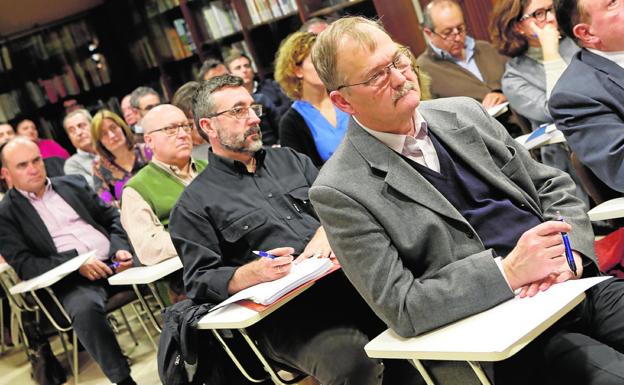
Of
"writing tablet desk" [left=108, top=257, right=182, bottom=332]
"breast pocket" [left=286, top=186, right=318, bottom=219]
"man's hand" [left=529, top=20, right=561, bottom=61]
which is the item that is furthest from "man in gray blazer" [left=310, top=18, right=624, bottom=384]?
"man's hand" [left=529, top=20, right=561, bottom=61]

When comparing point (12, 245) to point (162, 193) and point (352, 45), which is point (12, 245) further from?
point (352, 45)

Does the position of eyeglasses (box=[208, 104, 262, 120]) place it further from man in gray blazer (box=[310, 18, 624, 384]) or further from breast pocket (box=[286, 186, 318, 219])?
man in gray blazer (box=[310, 18, 624, 384])

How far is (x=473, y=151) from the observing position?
74.1 inches

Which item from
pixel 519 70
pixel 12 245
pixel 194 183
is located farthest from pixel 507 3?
pixel 12 245

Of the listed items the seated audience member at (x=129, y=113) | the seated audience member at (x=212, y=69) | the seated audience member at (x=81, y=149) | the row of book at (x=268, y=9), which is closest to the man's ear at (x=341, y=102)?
the seated audience member at (x=212, y=69)

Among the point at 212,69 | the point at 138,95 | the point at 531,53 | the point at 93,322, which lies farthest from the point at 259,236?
the point at 138,95

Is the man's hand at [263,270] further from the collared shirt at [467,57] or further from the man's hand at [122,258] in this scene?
the collared shirt at [467,57]

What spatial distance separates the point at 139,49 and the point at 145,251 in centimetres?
518

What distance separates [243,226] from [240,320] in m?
0.65

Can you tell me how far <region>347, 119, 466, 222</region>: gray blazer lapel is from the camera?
5.74 feet

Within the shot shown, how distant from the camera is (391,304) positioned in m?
1.67

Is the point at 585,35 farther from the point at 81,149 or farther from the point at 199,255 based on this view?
the point at 81,149

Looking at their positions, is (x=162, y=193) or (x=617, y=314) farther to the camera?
(x=162, y=193)

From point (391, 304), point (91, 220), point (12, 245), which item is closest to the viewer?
point (391, 304)
